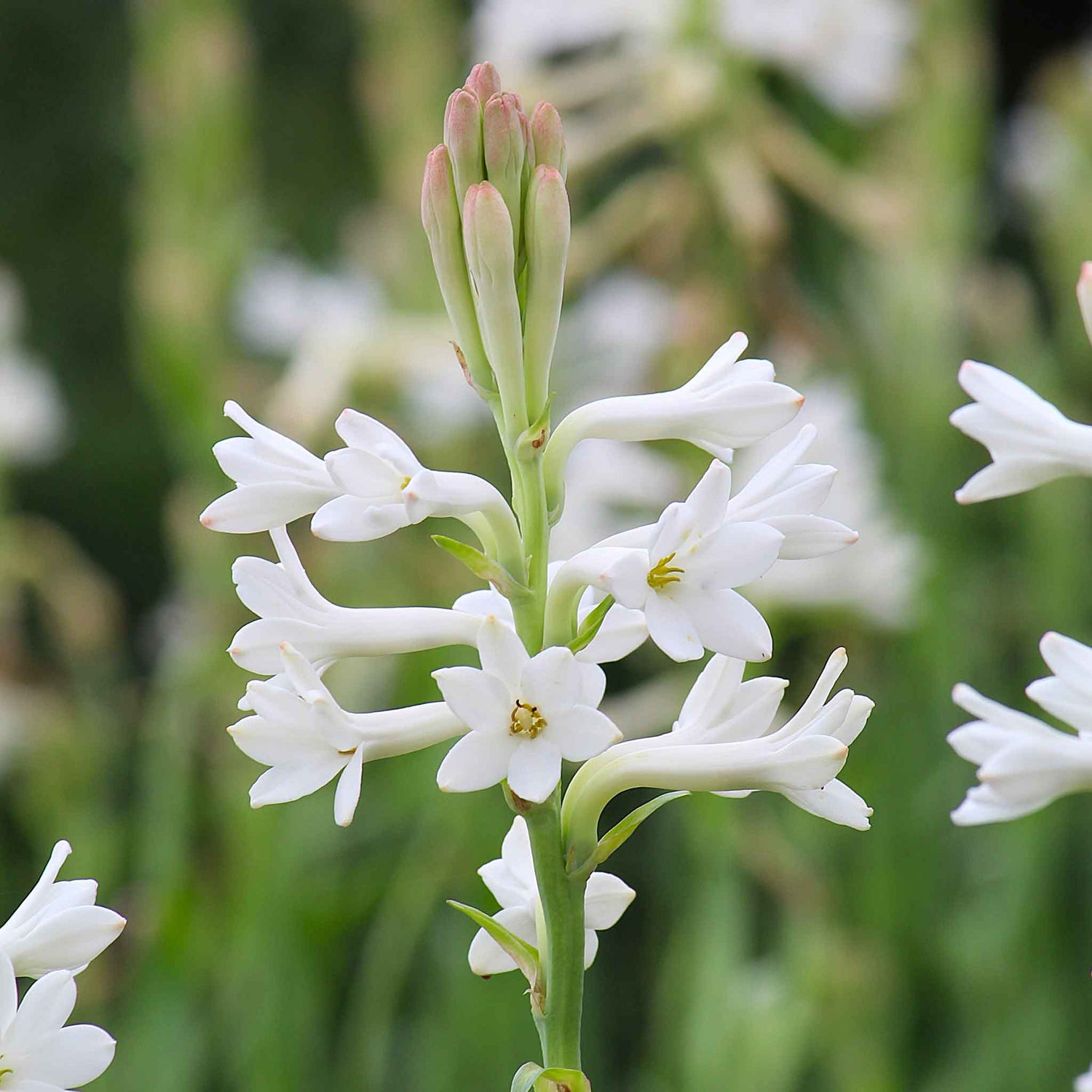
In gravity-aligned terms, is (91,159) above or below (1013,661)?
above

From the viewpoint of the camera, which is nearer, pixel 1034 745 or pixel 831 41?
pixel 1034 745


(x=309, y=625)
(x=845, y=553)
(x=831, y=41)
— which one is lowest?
(x=845, y=553)

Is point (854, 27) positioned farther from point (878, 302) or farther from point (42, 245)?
point (42, 245)

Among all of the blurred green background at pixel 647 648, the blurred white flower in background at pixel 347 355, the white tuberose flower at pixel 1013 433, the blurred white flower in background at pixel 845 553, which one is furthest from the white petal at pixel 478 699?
the blurred white flower in background at pixel 347 355

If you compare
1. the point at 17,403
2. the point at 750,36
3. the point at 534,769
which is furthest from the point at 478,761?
the point at 17,403

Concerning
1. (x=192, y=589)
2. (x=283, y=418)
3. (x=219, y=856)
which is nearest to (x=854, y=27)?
(x=283, y=418)

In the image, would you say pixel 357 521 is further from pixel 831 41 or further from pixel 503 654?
pixel 831 41
